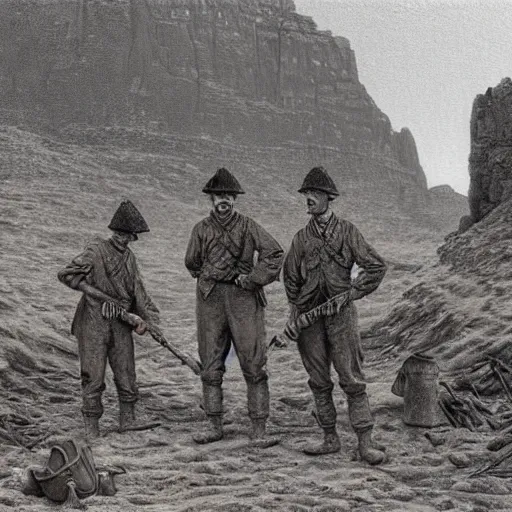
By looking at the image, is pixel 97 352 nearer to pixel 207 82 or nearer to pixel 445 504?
pixel 445 504

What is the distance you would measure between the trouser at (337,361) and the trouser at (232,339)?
466 mm

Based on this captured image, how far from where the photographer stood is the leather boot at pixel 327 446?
5785 millimetres

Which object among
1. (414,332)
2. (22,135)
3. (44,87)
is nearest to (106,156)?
(22,135)

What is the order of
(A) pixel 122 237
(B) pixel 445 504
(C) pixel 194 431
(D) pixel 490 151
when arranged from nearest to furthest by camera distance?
(B) pixel 445 504, (A) pixel 122 237, (C) pixel 194 431, (D) pixel 490 151

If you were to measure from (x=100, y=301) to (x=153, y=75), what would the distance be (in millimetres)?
37126

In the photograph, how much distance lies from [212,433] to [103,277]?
158 cm

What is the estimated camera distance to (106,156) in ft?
113

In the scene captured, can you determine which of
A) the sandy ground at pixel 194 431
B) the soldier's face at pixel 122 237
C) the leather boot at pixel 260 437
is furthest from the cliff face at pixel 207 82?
the leather boot at pixel 260 437

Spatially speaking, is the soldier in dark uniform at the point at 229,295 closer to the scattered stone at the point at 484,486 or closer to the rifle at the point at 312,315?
the rifle at the point at 312,315

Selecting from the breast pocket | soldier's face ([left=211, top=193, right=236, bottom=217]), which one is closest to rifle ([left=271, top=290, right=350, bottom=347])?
the breast pocket

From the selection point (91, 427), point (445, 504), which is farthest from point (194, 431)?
point (445, 504)

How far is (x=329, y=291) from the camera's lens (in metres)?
5.74

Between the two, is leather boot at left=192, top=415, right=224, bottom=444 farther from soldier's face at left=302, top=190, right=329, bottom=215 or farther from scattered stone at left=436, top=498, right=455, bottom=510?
scattered stone at left=436, top=498, right=455, bottom=510

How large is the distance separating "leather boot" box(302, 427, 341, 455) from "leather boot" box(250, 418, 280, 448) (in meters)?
0.35
